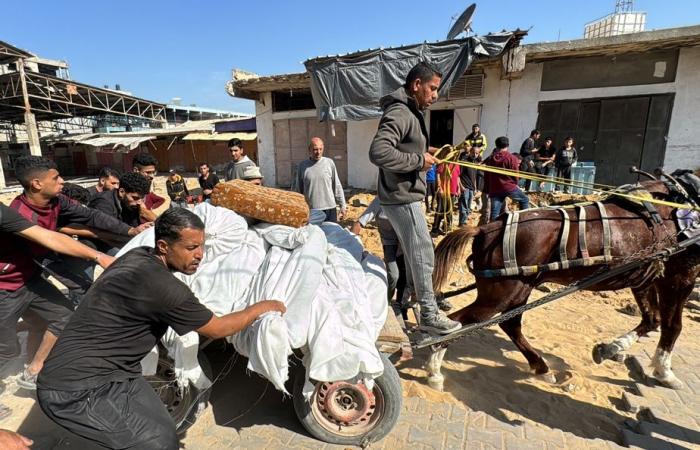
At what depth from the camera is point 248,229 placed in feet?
9.66

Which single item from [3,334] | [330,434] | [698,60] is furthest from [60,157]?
[698,60]

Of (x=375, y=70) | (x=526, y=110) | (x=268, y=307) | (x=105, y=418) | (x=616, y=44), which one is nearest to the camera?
(x=105, y=418)

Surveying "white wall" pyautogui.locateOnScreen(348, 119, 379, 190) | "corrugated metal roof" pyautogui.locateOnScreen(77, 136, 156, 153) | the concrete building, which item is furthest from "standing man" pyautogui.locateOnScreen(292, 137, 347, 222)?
"corrugated metal roof" pyautogui.locateOnScreen(77, 136, 156, 153)

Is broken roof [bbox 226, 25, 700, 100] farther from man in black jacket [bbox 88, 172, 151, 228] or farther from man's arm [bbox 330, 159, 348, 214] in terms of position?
man in black jacket [bbox 88, 172, 151, 228]

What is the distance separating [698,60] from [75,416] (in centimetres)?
1134

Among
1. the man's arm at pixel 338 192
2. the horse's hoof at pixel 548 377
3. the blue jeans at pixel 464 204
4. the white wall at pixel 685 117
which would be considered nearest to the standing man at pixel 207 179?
the man's arm at pixel 338 192

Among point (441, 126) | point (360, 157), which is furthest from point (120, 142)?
point (441, 126)

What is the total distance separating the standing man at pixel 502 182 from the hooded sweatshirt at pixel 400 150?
13.1 ft

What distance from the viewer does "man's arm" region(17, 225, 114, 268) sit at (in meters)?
2.35

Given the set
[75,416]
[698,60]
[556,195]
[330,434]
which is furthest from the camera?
[556,195]

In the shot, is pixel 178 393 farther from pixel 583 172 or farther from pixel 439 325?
pixel 583 172

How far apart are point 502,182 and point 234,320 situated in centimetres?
541

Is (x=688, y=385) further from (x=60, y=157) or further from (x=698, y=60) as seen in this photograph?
(x=60, y=157)

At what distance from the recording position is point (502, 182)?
6.10 metres
